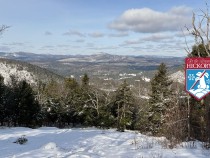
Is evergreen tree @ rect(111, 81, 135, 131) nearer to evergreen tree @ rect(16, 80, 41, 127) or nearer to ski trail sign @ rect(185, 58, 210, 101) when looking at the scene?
evergreen tree @ rect(16, 80, 41, 127)

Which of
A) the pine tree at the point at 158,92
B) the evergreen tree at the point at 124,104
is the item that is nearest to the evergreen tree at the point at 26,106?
the evergreen tree at the point at 124,104

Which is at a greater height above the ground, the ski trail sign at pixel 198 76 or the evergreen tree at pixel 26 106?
the ski trail sign at pixel 198 76

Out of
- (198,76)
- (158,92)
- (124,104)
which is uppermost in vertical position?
(198,76)

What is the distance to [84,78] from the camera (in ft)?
173

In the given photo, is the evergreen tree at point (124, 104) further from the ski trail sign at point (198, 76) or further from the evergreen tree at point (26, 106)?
the ski trail sign at point (198, 76)

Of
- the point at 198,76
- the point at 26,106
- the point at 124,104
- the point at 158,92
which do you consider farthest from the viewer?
the point at 124,104

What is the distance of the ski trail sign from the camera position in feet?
23.0

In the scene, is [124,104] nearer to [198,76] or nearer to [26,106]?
[26,106]

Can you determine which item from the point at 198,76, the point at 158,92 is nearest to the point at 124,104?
the point at 158,92

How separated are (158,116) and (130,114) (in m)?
9.92

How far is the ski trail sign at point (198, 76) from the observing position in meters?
7.00

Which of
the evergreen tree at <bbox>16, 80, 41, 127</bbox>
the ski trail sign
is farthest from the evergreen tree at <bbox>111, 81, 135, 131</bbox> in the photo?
the ski trail sign

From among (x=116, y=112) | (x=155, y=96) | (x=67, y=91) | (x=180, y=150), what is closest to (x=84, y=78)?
(x=67, y=91)

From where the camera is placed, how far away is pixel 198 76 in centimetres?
701
